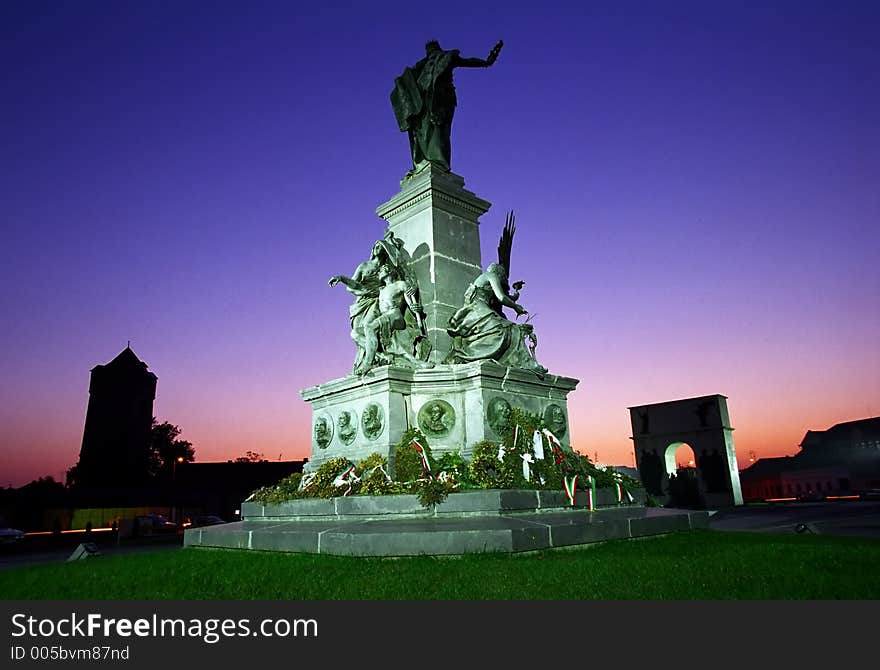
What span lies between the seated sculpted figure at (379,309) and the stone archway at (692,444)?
118 feet

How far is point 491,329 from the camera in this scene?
41.8 feet

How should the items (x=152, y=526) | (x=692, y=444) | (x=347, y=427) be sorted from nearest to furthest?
(x=347, y=427)
(x=152, y=526)
(x=692, y=444)

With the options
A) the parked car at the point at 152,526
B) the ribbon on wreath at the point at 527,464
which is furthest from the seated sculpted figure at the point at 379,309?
the parked car at the point at 152,526

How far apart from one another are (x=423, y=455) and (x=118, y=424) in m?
88.3

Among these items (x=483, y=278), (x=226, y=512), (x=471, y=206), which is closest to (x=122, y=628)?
(x=483, y=278)

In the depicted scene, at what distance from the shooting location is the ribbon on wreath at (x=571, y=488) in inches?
408

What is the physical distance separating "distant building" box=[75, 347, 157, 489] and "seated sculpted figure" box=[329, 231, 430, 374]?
74.3m

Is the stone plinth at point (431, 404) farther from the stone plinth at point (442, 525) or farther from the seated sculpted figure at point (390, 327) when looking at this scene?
the stone plinth at point (442, 525)

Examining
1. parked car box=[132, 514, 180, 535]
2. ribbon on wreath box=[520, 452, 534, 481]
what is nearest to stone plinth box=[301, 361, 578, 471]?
ribbon on wreath box=[520, 452, 534, 481]

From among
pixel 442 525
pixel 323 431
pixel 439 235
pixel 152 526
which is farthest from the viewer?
pixel 152 526

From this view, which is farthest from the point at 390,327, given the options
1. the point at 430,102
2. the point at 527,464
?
the point at 430,102

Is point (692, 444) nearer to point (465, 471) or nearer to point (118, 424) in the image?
point (465, 471)

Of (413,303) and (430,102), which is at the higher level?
(430,102)

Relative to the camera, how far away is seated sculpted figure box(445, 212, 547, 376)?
1266 centimetres
